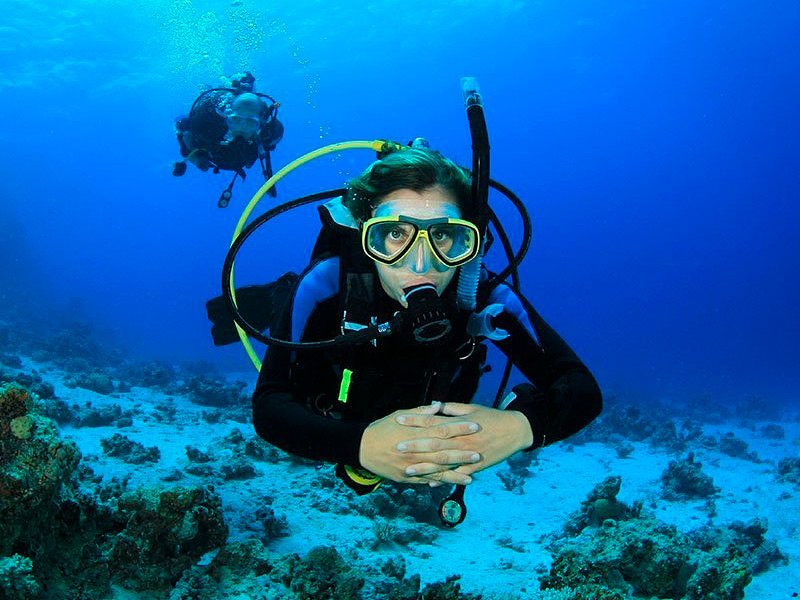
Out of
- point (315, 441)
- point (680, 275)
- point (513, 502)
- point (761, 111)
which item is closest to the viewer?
point (315, 441)

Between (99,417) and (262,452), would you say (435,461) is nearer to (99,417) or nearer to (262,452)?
(262,452)

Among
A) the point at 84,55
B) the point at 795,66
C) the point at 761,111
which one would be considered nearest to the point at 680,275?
the point at 761,111

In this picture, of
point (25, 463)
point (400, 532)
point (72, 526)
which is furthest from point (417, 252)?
point (400, 532)

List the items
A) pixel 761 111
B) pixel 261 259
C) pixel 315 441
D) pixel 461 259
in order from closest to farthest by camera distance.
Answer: pixel 315 441
pixel 461 259
pixel 761 111
pixel 261 259

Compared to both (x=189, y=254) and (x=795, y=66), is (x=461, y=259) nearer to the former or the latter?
(x=795, y=66)

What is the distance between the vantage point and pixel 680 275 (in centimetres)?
12581

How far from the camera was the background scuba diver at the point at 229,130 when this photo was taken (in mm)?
10172

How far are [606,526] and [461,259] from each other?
131 inches

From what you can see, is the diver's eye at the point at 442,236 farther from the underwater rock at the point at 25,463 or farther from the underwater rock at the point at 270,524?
the underwater rock at the point at 270,524

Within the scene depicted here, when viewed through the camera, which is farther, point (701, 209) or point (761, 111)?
point (701, 209)

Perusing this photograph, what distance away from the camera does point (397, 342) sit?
9.20 feet

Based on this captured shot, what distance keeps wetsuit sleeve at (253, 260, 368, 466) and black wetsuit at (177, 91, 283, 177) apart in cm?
888

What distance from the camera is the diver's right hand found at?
196 centimetres

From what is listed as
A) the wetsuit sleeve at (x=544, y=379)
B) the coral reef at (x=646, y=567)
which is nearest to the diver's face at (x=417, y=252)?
the wetsuit sleeve at (x=544, y=379)
